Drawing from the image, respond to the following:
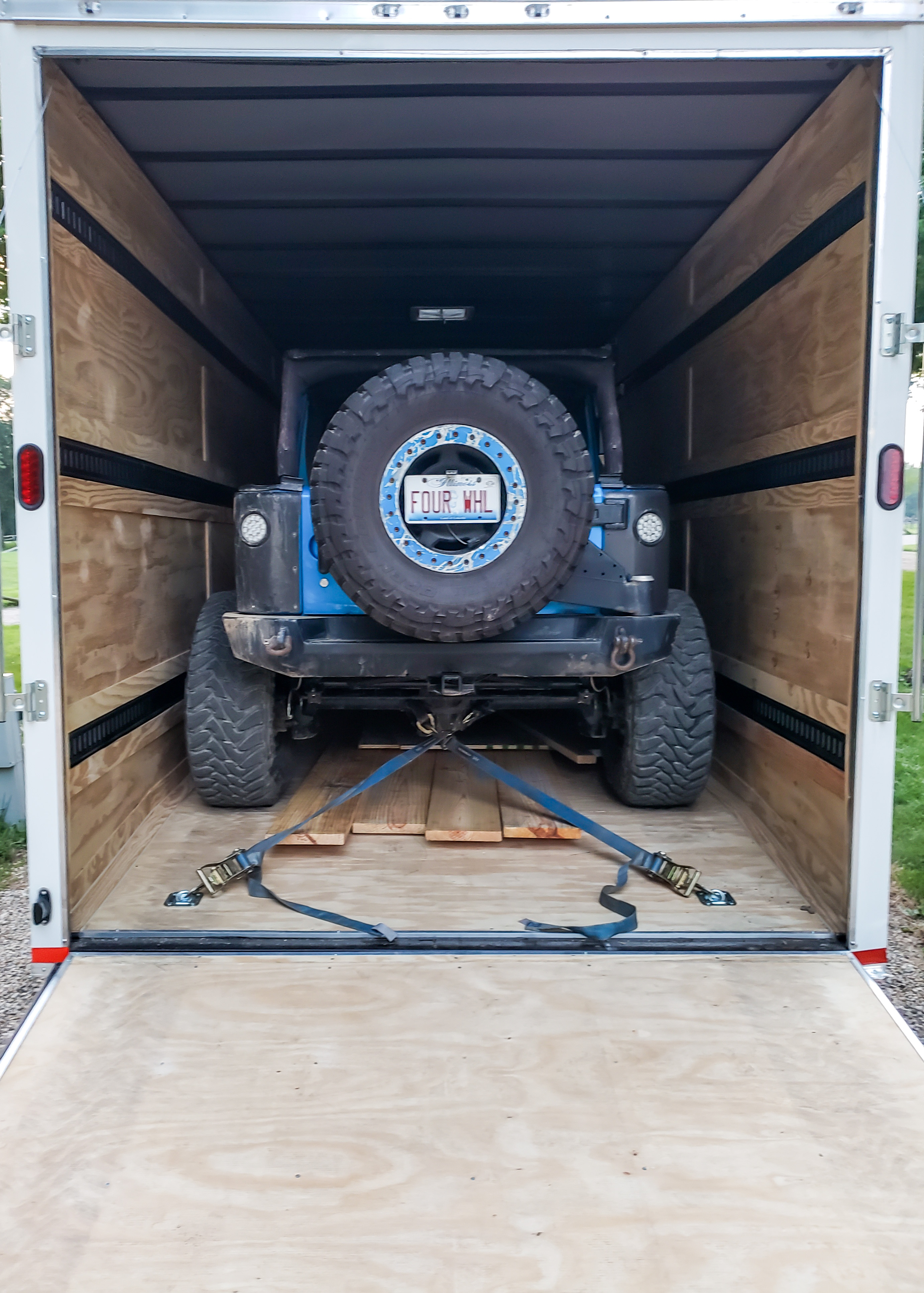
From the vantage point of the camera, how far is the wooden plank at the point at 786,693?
9.03ft

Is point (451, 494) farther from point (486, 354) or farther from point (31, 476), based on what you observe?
point (31, 476)

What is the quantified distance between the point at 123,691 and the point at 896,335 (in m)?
2.79

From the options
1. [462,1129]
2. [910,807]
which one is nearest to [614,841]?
[462,1129]

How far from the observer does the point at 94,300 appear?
9.81 ft

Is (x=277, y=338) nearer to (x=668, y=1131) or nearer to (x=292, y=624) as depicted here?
(x=292, y=624)

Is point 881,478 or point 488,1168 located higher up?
point 881,478

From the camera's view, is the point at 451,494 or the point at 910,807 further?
the point at 910,807

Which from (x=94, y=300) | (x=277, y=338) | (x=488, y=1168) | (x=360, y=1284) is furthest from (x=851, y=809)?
(x=277, y=338)

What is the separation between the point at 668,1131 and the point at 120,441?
9.15ft

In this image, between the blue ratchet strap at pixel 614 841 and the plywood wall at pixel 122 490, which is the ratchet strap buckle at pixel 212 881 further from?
the blue ratchet strap at pixel 614 841

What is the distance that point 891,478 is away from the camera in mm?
2473

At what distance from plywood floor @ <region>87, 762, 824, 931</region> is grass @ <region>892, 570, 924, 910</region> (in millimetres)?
690

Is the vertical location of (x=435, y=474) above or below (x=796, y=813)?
above

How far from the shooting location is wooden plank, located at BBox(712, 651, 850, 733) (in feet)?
9.03
